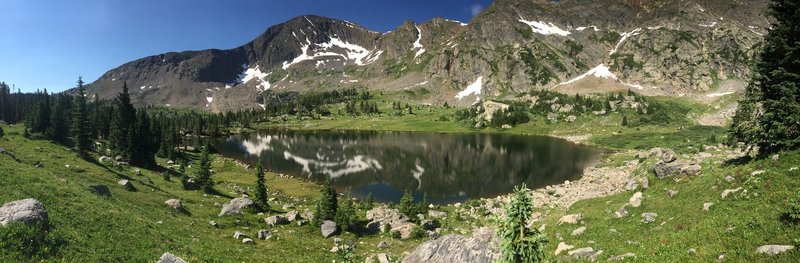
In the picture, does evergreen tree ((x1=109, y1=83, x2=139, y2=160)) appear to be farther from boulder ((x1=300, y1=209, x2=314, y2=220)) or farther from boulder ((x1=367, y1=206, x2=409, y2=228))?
boulder ((x1=367, y1=206, x2=409, y2=228))

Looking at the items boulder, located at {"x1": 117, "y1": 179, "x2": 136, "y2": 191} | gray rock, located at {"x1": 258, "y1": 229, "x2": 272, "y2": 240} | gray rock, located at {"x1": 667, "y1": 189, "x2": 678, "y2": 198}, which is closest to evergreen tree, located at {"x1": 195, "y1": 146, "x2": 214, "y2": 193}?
boulder, located at {"x1": 117, "y1": 179, "x2": 136, "y2": 191}

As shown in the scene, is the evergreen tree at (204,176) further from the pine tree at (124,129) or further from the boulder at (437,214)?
the boulder at (437,214)

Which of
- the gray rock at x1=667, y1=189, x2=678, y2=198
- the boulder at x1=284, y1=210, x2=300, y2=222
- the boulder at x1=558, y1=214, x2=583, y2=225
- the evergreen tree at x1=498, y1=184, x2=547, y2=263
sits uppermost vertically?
the evergreen tree at x1=498, y1=184, x2=547, y2=263

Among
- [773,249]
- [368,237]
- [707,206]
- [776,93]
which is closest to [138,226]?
[368,237]

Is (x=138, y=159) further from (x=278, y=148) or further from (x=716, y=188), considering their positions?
(x=716, y=188)

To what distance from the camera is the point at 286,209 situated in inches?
1969

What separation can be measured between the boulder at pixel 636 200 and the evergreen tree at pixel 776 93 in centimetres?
795

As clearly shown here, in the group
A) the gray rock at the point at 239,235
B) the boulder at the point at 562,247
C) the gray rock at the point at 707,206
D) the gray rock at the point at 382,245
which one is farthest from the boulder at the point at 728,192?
the gray rock at the point at 239,235

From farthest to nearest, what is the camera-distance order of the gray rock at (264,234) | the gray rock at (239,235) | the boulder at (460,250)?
the gray rock at (264,234)
the gray rock at (239,235)
the boulder at (460,250)

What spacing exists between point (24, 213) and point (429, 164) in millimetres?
87087

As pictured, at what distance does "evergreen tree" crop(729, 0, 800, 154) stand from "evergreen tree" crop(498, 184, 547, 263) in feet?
77.7

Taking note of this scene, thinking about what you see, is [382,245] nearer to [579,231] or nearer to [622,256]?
[579,231]

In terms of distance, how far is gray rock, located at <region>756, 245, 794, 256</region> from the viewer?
1434 centimetres

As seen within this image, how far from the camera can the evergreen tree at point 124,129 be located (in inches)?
2822
